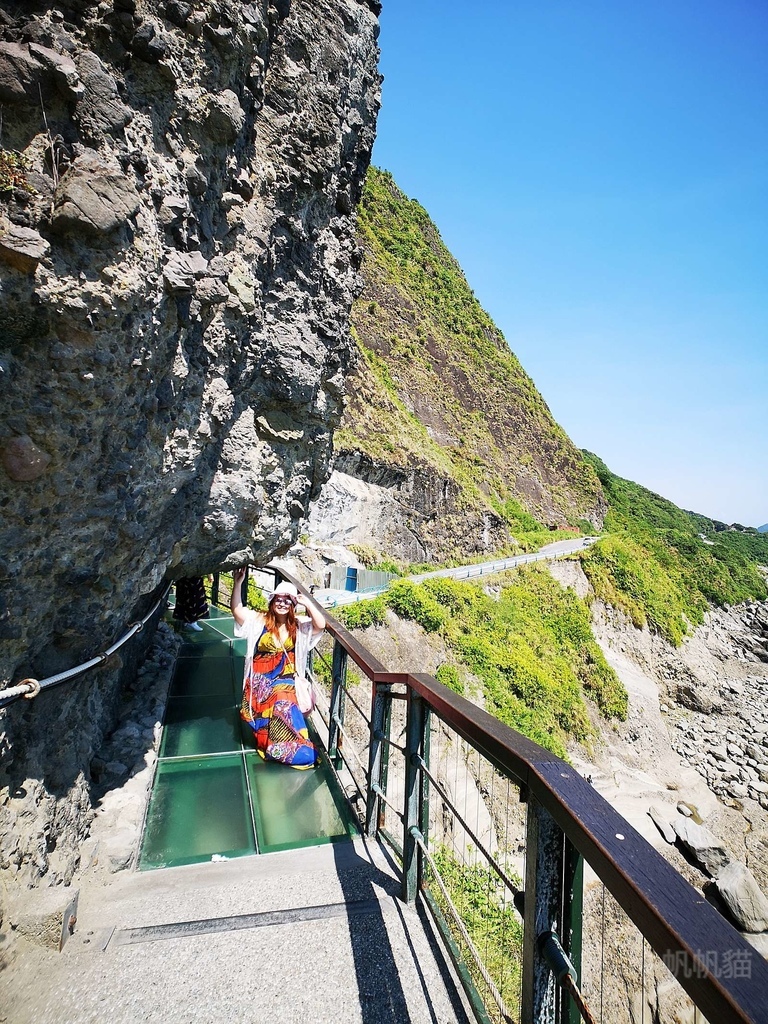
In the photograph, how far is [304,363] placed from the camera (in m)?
4.62

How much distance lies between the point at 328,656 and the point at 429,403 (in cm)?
2217

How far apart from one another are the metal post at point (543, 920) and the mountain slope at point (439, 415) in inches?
704

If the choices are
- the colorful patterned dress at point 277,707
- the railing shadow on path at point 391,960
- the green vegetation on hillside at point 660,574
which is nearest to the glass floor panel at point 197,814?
the colorful patterned dress at point 277,707

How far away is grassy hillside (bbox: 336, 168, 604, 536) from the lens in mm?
23672

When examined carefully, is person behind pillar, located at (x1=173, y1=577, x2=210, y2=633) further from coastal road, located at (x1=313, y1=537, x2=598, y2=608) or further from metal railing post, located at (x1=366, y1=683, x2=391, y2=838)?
metal railing post, located at (x1=366, y1=683, x2=391, y2=838)

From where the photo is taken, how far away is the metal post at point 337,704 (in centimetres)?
381

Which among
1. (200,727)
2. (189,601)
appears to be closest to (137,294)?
(200,727)

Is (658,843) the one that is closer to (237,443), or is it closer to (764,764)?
(764,764)

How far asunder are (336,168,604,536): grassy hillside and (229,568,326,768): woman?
50.2ft

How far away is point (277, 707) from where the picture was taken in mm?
3992

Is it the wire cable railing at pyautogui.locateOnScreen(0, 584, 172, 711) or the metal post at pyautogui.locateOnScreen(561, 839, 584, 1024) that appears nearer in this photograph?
the metal post at pyautogui.locateOnScreen(561, 839, 584, 1024)

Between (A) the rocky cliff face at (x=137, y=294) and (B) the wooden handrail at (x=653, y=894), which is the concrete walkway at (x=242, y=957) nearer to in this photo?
(A) the rocky cliff face at (x=137, y=294)

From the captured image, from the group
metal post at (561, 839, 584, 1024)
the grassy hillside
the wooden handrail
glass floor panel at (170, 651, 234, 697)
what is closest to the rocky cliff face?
glass floor panel at (170, 651, 234, 697)

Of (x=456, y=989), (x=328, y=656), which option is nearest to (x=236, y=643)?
(x=328, y=656)
